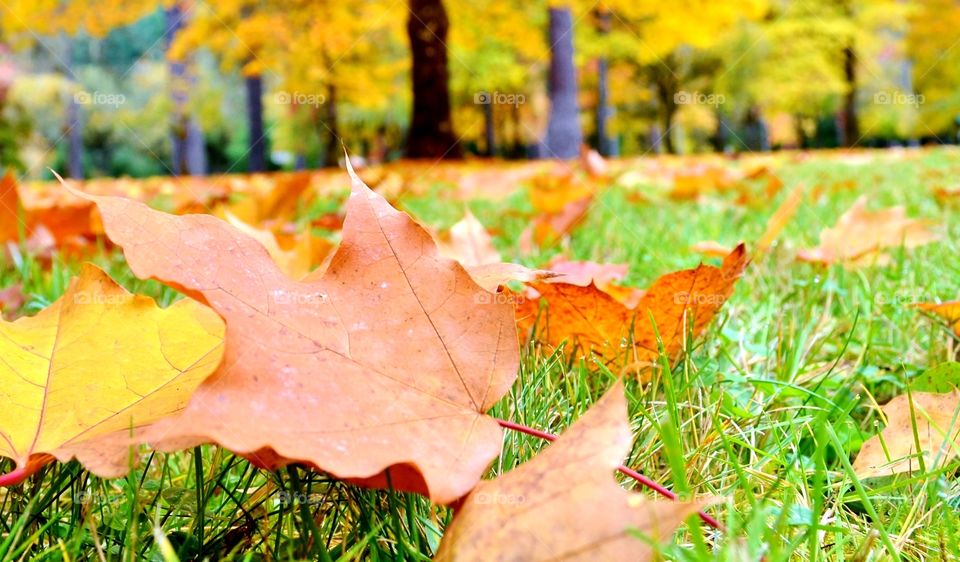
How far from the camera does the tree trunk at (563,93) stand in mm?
7555

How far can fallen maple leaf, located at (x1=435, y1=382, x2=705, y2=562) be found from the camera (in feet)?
0.92

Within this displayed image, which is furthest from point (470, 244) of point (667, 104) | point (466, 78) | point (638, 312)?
point (667, 104)

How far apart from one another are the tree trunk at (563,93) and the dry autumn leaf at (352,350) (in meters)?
7.20

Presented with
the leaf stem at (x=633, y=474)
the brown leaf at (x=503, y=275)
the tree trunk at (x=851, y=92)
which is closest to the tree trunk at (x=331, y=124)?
the brown leaf at (x=503, y=275)

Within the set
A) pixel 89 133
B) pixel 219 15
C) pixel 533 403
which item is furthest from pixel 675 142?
pixel 533 403

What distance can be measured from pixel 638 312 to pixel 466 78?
15.7 metres

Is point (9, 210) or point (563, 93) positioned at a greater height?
point (9, 210)

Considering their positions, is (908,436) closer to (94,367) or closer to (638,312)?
(638,312)

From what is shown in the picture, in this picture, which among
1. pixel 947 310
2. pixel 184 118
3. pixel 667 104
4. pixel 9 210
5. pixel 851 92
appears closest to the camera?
pixel 947 310

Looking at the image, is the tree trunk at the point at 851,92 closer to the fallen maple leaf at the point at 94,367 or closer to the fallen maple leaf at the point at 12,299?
the fallen maple leaf at the point at 12,299

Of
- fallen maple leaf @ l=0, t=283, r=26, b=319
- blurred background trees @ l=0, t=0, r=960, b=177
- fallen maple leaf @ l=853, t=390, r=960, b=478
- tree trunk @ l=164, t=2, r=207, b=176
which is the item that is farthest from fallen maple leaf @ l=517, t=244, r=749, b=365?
tree trunk @ l=164, t=2, r=207, b=176

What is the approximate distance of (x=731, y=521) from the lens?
32 cm

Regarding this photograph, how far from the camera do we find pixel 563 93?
25.6ft

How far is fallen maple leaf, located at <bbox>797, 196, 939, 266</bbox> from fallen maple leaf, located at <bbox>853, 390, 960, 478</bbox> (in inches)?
21.4
